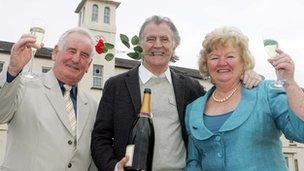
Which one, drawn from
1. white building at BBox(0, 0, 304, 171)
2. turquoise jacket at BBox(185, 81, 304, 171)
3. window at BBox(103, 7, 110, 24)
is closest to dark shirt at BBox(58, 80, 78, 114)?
turquoise jacket at BBox(185, 81, 304, 171)

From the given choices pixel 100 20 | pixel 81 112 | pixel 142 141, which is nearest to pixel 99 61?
pixel 100 20

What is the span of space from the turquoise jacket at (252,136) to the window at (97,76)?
74.8 ft

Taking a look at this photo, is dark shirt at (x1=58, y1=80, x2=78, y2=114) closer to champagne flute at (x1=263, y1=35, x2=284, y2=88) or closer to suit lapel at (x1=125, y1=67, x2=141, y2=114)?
suit lapel at (x1=125, y1=67, x2=141, y2=114)

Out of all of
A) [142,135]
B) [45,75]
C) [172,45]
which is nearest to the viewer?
[142,135]

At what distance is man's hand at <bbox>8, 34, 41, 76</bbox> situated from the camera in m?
3.15

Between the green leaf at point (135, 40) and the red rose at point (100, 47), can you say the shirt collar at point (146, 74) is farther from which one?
the red rose at point (100, 47)

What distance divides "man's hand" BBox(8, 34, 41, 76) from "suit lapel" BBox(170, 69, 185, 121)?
145 cm

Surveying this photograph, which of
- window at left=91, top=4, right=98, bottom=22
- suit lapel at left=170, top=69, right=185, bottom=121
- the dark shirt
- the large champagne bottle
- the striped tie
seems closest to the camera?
the large champagne bottle

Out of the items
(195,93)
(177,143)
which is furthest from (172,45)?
(177,143)

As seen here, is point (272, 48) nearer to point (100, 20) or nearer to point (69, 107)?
point (69, 107)

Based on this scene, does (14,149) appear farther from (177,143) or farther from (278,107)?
(278,107)

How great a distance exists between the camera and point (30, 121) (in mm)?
3805

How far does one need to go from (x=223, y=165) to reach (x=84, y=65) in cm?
189

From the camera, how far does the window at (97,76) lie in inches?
1029
